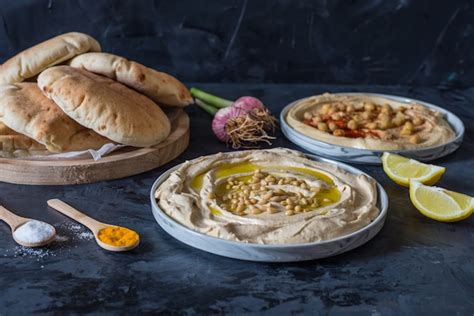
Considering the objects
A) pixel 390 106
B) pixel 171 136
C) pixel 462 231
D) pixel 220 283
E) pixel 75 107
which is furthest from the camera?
pixel 390 106

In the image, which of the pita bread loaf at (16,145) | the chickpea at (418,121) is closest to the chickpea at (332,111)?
the chickpea at (418,121)

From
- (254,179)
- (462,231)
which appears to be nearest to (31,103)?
(254,179)

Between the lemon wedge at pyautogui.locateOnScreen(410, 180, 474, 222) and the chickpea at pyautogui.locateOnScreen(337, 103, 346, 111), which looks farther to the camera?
the chickpea at pyautogui.locateOnScreen(337, 103, 346, 111)

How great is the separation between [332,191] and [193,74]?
3.80 feet

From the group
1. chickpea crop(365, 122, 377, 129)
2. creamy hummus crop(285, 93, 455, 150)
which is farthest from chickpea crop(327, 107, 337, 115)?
chickpea crop(365, 122, 377, 129)

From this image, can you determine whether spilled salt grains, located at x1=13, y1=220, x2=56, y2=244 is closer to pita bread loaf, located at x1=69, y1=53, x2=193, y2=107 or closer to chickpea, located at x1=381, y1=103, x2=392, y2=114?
pita bread loaf, located at x1=69, y1=53, x2=193, y2=107

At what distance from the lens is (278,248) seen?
4.67 feet

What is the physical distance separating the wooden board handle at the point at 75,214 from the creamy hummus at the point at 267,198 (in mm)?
148

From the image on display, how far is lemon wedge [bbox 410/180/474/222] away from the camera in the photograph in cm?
163

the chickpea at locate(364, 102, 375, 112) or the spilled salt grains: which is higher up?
the chickpea at locate(364, 102, 375, 112)

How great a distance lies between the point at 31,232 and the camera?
5.03 ft

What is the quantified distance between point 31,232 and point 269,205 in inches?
19.8

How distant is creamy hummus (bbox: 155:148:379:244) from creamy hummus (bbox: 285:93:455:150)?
22 centimetres

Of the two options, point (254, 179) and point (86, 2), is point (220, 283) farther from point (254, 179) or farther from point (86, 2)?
point (86, 2)
